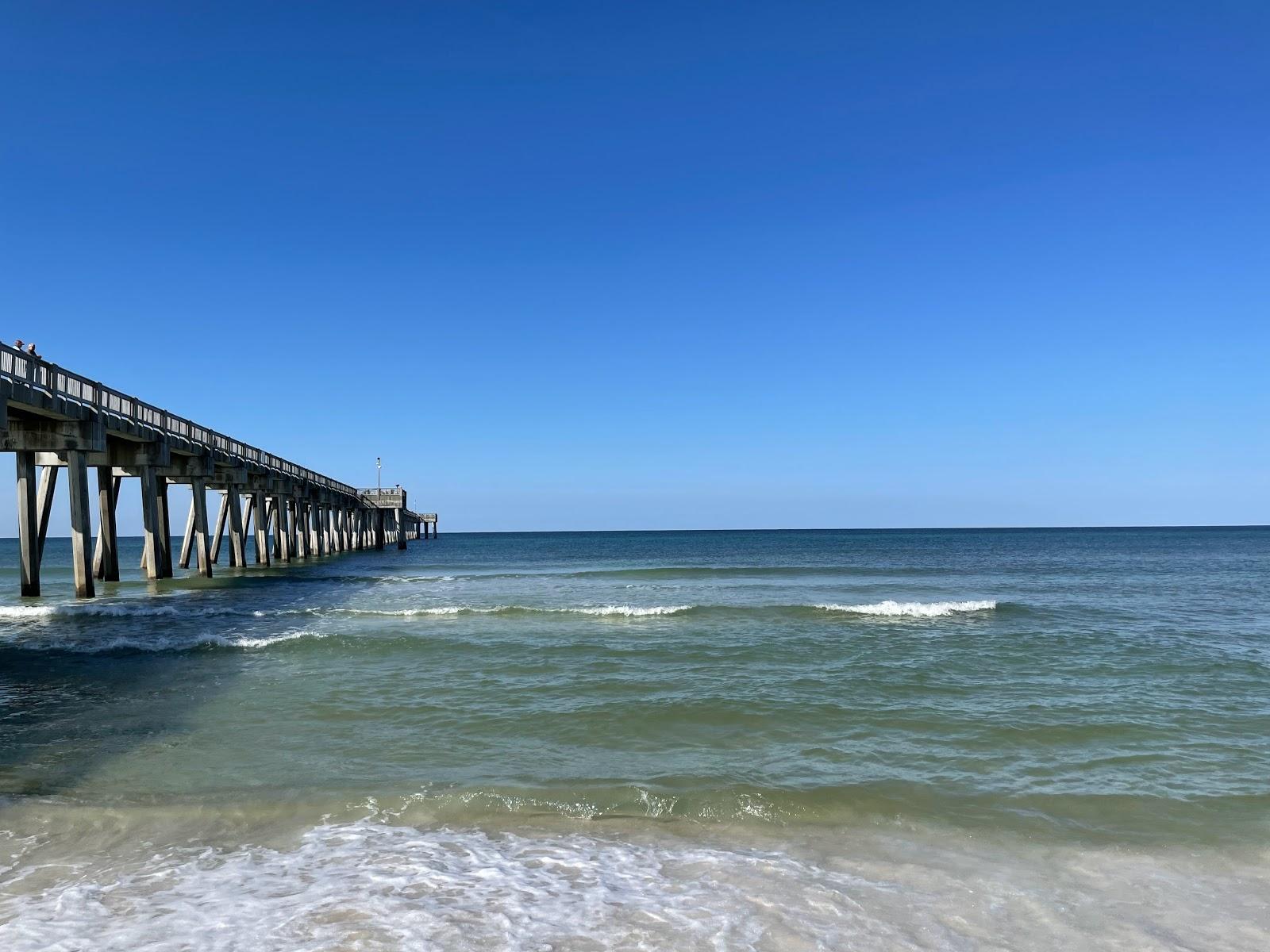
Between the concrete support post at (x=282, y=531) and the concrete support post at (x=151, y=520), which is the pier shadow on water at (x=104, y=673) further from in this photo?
the concrete support post at (x=282, y=531)

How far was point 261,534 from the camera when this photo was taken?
3991 cm

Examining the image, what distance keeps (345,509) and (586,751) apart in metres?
57.4

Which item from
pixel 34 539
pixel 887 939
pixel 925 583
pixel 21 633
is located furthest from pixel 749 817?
pixel 925 583

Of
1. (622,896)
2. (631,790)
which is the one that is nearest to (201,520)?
(631,790)

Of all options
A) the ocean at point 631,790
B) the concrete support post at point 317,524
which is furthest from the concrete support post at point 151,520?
the concrete support post at point 317,524

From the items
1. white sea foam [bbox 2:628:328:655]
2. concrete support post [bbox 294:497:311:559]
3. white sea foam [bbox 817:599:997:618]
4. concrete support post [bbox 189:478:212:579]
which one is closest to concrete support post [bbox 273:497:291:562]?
concrete support post [bbox 294:497:311:559]

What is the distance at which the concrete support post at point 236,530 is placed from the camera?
116 ft

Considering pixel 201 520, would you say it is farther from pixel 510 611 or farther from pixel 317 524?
pixel 317 524

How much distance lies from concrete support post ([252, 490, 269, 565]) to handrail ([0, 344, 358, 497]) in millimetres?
3032

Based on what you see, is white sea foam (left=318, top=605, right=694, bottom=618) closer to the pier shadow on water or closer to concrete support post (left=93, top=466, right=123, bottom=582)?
the pier shadow on water

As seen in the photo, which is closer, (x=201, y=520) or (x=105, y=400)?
(x=105, y=400)

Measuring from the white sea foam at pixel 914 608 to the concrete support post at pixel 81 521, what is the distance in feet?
63.1

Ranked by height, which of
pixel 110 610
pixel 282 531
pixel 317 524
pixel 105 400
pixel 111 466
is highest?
pixel 105 400

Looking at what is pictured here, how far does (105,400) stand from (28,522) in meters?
3.53
